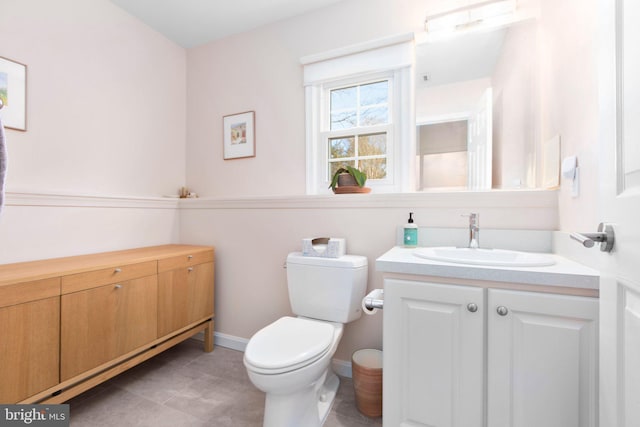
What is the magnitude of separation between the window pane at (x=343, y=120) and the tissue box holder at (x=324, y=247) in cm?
86

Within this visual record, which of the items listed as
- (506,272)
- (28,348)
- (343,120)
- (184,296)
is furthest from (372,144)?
(28,348)

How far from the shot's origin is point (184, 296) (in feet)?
6.41

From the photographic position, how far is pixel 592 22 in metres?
1.04

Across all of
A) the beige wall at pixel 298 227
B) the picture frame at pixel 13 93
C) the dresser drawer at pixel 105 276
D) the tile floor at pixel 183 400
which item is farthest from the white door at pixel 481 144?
the picture frame at pixel 13 93

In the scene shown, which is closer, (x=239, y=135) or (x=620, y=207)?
(x=620, y=207)

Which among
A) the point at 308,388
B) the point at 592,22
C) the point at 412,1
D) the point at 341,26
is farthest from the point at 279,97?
the point at 308,388

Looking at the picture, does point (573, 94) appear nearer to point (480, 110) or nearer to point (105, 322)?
point (480, 110)

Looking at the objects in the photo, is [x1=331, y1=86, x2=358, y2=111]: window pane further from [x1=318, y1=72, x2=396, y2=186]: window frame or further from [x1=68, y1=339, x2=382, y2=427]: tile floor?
[x1=68, y1=339, x2=382, y2=427]: tile floor

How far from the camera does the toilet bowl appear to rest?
46.0 inches

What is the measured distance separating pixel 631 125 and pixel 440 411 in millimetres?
1046

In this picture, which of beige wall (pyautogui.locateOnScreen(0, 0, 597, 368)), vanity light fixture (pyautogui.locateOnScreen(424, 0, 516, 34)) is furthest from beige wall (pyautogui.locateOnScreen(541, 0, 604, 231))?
vanity light fixture (pyautogui.locateOnScreen(424, 0, 516, 34))

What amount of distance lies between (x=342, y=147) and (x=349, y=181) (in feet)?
1.20

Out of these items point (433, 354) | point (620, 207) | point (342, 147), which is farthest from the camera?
→ point (342, 147)

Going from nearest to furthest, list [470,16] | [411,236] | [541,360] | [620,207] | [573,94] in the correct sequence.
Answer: [620,207], [541,360], [573,94], [411,236], [470,16]
